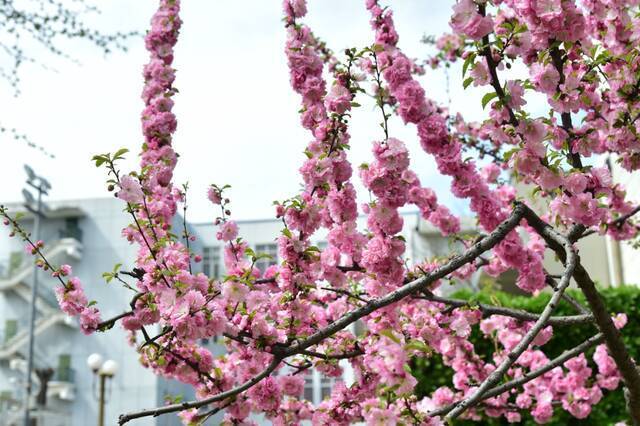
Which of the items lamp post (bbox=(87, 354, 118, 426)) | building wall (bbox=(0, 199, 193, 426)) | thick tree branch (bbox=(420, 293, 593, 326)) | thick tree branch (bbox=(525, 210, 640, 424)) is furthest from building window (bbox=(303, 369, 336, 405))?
thick tree branch (bbox=(525, 210, 640, 424))

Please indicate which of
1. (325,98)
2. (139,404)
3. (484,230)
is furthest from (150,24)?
(139,404)

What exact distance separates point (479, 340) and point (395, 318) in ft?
15.3

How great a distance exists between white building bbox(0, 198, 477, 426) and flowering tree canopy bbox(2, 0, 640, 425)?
19.0 meters

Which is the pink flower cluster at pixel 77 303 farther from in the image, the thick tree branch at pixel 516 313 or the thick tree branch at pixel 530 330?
the thick tree branch at pixel 516 313

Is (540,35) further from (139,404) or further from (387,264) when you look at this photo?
(139,404)

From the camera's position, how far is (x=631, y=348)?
7.76 meters

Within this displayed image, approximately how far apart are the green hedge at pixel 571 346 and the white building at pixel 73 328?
15280 mm

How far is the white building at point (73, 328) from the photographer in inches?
979

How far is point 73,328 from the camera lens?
26.1 m

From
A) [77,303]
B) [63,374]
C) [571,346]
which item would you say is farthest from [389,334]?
[63,374]

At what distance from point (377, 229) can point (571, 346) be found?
5500mm

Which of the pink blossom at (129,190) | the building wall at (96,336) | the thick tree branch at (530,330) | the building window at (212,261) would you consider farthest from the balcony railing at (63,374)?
the thick tree branch at (530,330)

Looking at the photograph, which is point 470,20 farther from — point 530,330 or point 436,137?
point 530,330

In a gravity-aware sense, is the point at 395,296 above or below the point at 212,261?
below
